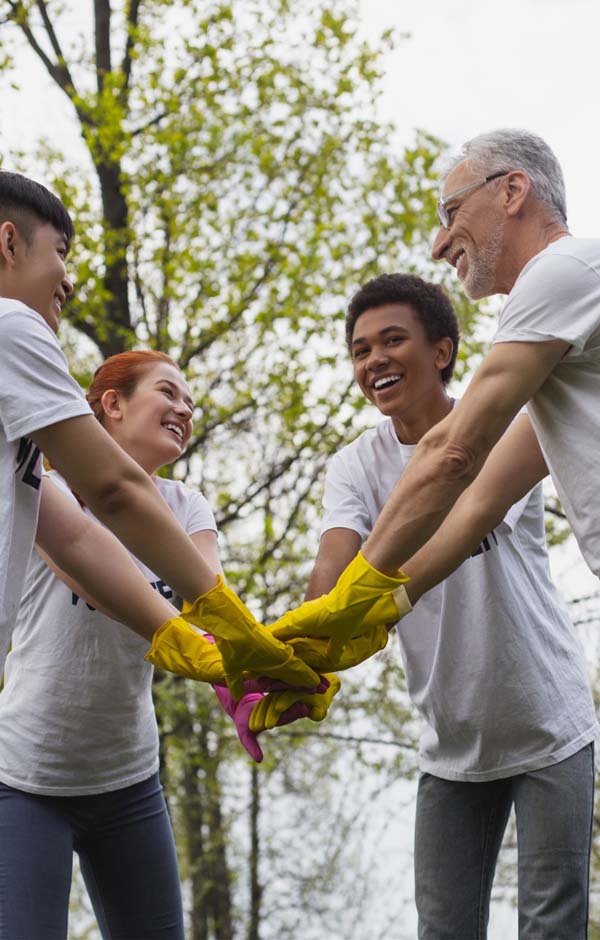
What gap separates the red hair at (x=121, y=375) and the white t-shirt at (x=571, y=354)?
106cm

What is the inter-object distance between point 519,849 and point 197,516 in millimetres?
1059

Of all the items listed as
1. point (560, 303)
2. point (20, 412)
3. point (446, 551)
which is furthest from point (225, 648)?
point (560, 303)

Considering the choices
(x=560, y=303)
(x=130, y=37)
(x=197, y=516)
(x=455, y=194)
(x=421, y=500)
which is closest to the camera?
(x=560, y=303)

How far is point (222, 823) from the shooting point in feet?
26.5

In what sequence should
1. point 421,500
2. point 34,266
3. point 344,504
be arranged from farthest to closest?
point 344,504
point 421,500
point 34,266

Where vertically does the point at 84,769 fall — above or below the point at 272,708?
below

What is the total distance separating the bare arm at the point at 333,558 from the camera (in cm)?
241

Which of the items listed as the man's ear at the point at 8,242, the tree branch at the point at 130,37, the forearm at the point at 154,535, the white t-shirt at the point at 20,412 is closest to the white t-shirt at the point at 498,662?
the forearm at the point at 154,535

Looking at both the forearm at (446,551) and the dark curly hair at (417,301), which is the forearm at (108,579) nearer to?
the forearm at (446,551)

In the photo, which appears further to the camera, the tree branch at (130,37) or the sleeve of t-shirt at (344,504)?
the tree branch at (130,37)

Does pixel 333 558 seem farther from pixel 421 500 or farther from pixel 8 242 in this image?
pixel 8 242

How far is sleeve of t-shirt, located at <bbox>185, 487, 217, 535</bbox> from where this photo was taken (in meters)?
2.56

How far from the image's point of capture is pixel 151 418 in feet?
8.52

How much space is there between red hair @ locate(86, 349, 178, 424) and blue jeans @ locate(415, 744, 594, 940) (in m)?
1.19
